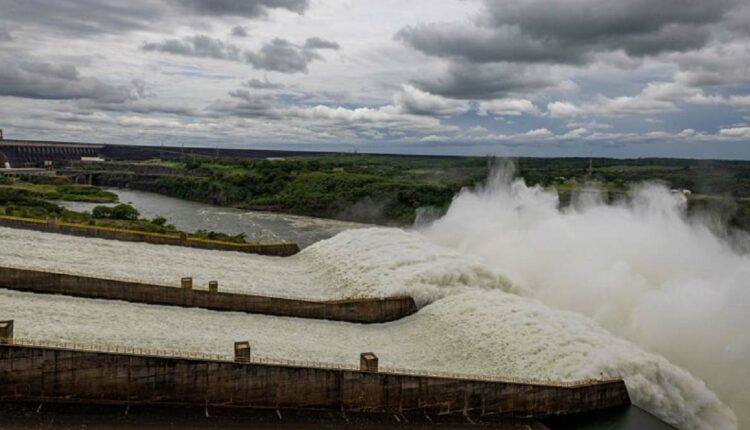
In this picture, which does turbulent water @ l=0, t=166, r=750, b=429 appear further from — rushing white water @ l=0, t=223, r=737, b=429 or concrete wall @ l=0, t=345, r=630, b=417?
concrete wall @ l=0, t=345, r=630, b=417

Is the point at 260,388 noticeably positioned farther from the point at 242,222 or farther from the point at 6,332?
the point at 242,222

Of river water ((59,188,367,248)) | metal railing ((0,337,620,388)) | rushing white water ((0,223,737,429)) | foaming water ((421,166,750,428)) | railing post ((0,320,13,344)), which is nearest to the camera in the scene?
railing post ((0,320,13,344))

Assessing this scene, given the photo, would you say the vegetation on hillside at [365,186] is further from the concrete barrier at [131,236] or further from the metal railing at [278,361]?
the metal railing at [278,361]

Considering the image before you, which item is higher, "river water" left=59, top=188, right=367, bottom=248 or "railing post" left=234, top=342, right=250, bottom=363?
"railing post" left=234, top=342, right=250, bottom=363

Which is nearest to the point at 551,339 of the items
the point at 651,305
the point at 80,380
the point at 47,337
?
the point at 651,305

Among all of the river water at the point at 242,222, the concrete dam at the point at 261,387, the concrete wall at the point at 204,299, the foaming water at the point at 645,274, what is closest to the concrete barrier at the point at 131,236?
the concrete wall at the point at 204,299

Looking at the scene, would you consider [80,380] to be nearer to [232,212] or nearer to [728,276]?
[728,276]

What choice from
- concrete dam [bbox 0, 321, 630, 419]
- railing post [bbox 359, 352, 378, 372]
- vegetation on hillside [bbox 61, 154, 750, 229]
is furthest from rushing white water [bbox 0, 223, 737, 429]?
vegetation on hillside [bbox 61, 154, 750, 229]


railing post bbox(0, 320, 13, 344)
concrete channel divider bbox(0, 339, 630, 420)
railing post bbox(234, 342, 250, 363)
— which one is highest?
railing post bbox(0, 320, 13, 344)
